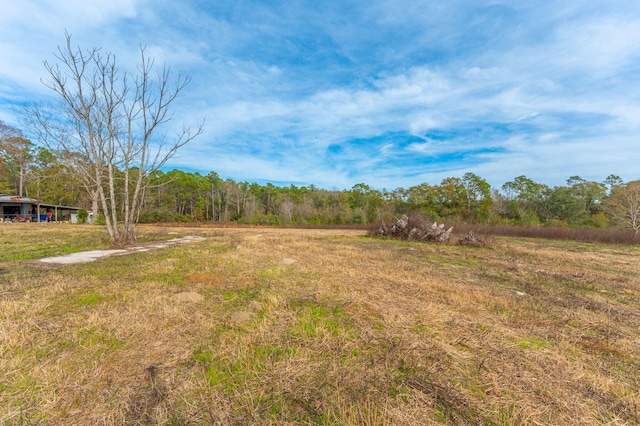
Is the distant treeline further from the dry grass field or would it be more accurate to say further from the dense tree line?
the dry grass field

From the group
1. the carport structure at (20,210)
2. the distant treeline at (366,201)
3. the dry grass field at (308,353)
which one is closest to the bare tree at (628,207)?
the distant treeline at (366,201)

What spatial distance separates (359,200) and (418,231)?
29522 mm

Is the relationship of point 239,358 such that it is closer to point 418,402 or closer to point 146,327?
point 146,327

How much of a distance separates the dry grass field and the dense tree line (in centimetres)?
1976

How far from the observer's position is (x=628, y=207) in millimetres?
21922

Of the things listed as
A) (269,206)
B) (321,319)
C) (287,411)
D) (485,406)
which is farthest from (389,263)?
(269,206)

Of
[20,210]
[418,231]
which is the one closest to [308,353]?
[418,231]

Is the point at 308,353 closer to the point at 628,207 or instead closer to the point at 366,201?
the point at 628,207

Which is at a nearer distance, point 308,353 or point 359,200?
point 308,353

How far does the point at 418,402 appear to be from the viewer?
1.60 m

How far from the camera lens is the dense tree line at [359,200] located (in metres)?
25.5

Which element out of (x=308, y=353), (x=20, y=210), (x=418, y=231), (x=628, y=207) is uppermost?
(x=628, y=207)

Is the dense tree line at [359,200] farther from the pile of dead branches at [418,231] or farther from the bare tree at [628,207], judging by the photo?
the pile of dead branches at [418,231]

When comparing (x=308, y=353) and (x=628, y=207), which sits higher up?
(x=628, y=207)
